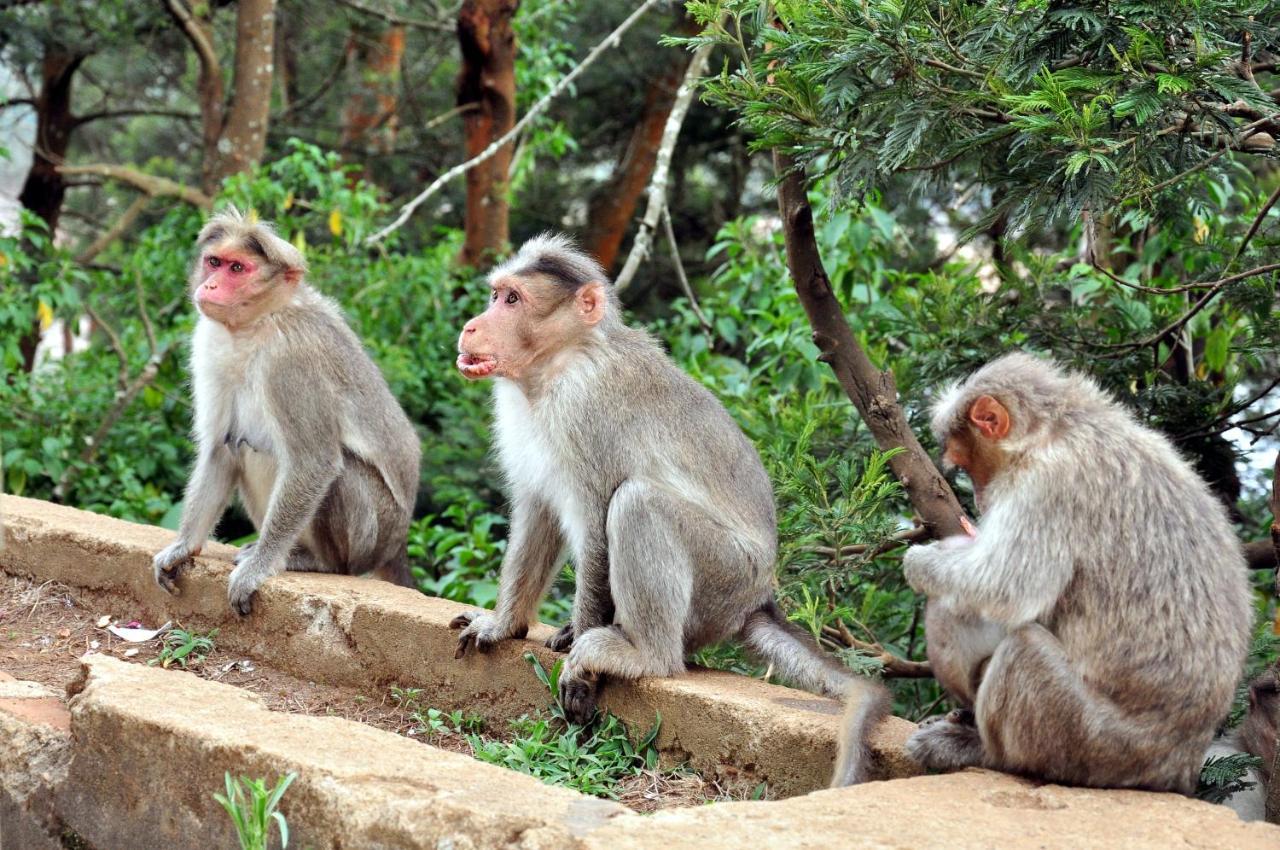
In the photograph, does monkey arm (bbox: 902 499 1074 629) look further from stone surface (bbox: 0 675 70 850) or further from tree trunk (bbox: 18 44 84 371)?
tree trunk (bbox: 18 44 84 371)

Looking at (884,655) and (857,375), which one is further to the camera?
(857,375)

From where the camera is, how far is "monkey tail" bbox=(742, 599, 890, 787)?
4.11 m

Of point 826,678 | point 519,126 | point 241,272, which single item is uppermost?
point 519,126

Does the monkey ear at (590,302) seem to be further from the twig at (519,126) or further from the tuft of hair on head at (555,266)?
the twig at (519,126)

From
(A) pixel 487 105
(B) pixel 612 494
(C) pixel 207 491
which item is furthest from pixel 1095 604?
(A) pixel 487 105

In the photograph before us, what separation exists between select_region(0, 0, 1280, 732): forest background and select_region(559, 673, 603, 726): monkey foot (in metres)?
0.78

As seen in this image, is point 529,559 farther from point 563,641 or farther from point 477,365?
point 477,365

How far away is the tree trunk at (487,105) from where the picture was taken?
11242 mm

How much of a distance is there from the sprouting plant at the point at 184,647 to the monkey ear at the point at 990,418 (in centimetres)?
347

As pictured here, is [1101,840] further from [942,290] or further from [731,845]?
[942,290]

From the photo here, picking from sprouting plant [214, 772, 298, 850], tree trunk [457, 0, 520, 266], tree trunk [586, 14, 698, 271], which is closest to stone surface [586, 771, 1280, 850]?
sprouting plant [214, 772, 298, 850]

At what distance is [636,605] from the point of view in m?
4.84

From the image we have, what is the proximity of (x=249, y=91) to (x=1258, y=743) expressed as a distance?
912 centimetres

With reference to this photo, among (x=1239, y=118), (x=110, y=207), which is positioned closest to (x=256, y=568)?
(x=1239, y=118)
